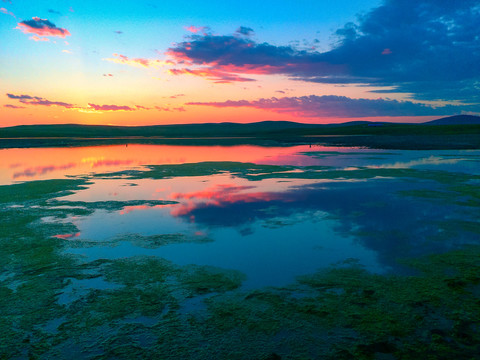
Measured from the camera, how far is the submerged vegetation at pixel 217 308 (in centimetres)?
534

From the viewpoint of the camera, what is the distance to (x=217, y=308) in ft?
21.5

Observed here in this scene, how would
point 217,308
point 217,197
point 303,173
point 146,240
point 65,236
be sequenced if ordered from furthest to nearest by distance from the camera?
point 303,173, point 217,197, point 65,236, point 146,240, point 217,308

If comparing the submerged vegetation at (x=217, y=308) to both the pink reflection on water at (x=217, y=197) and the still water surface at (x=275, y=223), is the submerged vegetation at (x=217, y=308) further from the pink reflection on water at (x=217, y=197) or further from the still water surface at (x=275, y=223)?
the pink reflection on water at (x=217, y=197)

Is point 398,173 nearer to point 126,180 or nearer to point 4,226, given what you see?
point 126,180

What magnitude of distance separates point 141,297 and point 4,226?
788 centimetres

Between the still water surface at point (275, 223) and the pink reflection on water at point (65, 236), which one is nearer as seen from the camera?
the still water surface at point (275, 223)

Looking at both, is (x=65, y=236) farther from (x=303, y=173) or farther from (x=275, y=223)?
(x=303, y=173)

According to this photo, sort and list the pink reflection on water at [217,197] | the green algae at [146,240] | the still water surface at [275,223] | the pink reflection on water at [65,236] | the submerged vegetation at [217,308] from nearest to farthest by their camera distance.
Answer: the submerged vegetation at [217,308]
the still water surface at [275,223]
the green algae at [146,240]
the pink reflection on water at [65,236]
the pink reflection on water at [217,197]

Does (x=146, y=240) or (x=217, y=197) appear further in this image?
(x=217, y=197)

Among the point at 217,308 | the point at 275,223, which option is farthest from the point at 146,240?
the point at 217,308

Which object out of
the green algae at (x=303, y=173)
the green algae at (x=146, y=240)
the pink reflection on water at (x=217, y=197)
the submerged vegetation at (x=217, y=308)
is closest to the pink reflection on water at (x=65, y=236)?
the submerged vegetation at (x=217, y=308)

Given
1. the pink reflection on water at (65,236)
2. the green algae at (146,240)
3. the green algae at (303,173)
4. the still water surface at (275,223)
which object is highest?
the green algae at (303,173)

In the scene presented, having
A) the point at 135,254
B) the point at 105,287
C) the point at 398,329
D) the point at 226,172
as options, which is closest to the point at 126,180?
the point at 226,172

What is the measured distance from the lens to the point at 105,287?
7.43m
